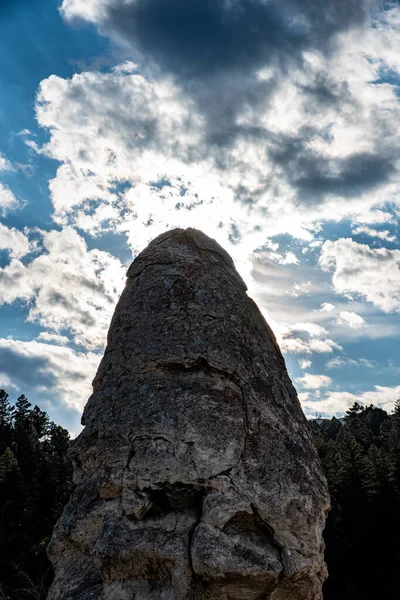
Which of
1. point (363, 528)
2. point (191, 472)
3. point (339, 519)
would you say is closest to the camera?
point (191, 472)

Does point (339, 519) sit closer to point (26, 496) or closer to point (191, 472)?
point (26, 496)

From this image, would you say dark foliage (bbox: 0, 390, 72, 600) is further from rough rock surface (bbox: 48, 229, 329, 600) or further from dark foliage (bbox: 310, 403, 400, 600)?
rough rock surface (bbox: 48, 229, 329, 600)

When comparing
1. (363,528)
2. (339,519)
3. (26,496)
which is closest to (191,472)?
(339,519)

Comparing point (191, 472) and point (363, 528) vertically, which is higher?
point (191, 472)

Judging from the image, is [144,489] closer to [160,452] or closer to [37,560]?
[160,452]

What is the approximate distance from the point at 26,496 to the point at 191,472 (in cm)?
3788

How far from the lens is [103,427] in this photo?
7195mm

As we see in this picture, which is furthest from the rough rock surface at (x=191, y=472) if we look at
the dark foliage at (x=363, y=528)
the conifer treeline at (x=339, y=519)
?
the dark foliage at (x=363, y=528)

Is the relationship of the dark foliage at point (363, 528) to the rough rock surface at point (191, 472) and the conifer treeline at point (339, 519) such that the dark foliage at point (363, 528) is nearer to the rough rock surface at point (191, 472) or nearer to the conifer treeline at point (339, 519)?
the conifer treeline at point (339, 519)

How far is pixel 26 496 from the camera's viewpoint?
132 feet

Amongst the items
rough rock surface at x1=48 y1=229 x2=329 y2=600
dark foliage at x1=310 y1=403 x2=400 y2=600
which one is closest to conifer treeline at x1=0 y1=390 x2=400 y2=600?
dark foliage at x1=310 y1=403 x2=400 y2=600

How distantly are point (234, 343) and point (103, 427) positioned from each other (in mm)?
2093

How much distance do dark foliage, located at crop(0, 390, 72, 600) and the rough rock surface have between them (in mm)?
19406

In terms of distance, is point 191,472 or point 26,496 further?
point 26,496
